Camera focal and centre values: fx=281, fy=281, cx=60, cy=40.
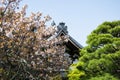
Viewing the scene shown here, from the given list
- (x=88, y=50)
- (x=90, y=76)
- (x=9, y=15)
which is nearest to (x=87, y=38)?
(x=88, y=50)

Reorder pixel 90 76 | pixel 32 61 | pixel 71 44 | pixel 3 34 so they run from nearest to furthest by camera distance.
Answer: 1. pixel 3 34
2. pixel 32 61
3. pixel 90 76
4. pixel 71 44

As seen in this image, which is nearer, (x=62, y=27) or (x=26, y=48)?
(x=26, y=48)

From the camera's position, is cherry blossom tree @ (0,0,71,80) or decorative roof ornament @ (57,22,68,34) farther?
decorative roof ornament @ (57,22,68,34)

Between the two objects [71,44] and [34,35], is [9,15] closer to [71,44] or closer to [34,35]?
[34,35]

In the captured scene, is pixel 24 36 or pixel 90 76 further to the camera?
pixel 90 76

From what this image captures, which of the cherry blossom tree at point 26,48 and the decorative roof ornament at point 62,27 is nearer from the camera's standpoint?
the cherry blossom tree at point 26,48

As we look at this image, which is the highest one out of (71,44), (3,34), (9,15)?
(71,44)

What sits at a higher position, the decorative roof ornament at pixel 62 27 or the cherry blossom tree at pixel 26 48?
the decorative roof ornament at pixel 62 27

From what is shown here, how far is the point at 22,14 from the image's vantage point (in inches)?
575

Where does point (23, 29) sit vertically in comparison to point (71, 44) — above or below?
below

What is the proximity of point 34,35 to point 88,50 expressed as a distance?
5.49 meters

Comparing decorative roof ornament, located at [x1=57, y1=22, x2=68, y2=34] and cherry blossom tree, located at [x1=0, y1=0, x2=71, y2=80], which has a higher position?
decorative roof ornament, located at [x1=57, y1=22, x2=68, y2=34]

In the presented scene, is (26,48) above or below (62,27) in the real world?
below

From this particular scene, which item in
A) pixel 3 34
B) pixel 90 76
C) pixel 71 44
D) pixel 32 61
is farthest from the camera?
pixel 71 44
